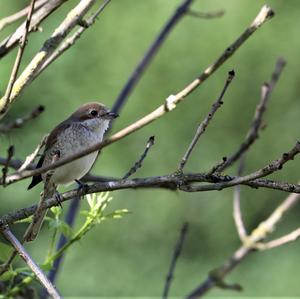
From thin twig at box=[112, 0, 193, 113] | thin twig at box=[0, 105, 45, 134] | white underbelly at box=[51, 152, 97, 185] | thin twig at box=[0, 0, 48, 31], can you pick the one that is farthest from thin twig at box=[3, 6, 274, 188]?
thin twig at box=[112, 0, 193, 113]

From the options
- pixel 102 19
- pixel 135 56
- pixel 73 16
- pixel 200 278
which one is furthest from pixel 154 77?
pixel 73 16

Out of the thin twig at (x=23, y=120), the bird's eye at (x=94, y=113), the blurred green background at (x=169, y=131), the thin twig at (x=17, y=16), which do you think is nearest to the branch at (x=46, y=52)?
the thin twig at (x=17, y=16)

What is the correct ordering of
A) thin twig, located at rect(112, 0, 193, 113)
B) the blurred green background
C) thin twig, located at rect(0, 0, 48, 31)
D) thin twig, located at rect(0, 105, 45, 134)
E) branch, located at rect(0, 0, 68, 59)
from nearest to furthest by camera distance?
thin twig, located at rect(0, 105, 45, 134), branch, located at rect(0, 0, 68, 59), thin twig, located at rect(0, 0, 48, 31), thin twig, located at rect(112, 0, 193, 113), the blurred green background

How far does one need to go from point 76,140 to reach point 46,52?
1.48m

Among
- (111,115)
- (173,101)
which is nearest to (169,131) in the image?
(111,115)

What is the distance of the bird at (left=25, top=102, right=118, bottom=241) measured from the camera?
3.62m

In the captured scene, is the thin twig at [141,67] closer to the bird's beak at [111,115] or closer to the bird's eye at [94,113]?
the bird's beak at [111,115]

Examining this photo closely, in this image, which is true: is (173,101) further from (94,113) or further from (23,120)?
(94,113)

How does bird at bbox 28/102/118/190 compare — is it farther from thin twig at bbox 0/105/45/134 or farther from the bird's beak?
thin twig at bbox 0/105/45/134

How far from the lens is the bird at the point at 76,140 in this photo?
11.9 ft

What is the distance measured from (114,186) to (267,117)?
819cm

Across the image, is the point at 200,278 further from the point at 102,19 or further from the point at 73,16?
the point at 73,16

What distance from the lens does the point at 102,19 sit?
957 centimetres

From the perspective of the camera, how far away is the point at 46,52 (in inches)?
89.7
